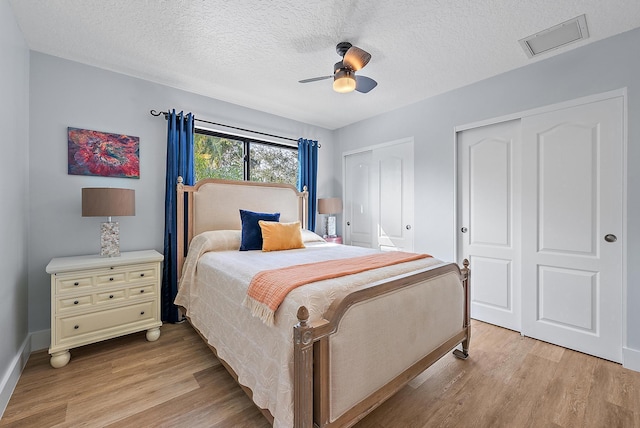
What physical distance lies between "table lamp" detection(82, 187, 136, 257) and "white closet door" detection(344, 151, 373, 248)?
10.0 ft

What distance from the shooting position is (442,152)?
340 centimetres

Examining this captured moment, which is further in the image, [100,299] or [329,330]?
[100,299]

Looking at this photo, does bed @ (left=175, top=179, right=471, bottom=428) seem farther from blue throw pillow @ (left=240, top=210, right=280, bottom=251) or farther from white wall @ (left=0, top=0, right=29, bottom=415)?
white wall @ (left=0, top=0, right=29, bottom=415)

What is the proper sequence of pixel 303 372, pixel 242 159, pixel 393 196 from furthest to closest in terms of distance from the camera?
pixel 393 196 < pixel 242 159 < pixel 303 372

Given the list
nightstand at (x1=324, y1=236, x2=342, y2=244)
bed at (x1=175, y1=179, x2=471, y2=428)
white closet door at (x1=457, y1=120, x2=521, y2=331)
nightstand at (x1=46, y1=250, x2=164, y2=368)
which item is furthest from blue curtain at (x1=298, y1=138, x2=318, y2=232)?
nightstand at (x1=46, y1=250, x2=164, y2=368)

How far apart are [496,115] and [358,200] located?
2.17m

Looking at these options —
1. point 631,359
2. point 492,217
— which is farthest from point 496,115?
point 631,359

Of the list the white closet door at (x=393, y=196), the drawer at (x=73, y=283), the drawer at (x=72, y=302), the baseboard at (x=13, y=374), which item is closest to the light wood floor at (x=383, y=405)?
the baseboard at (x=13, y=374)

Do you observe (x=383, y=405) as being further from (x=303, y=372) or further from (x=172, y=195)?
(x=172, y=195)

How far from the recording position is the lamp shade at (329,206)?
4348 mm

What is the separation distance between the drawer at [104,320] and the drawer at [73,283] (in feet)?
0.76

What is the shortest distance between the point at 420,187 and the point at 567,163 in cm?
146

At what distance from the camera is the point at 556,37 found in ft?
7.53

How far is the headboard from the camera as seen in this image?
3128 mm
